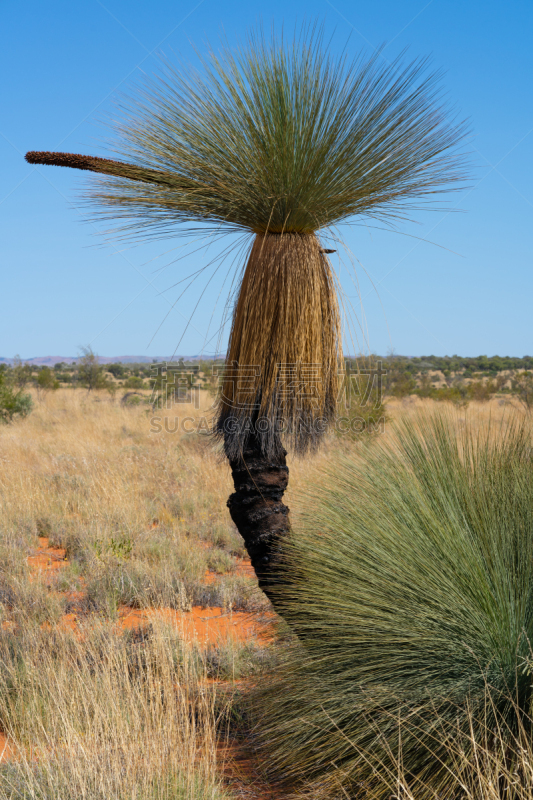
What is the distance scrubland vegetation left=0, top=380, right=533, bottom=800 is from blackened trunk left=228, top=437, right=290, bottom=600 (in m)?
0.18

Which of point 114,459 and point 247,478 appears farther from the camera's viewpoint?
point 114,459

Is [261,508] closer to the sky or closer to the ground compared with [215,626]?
closer to the sky

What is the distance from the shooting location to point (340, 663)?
8.63ft

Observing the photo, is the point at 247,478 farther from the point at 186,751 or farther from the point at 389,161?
the point at 389,161

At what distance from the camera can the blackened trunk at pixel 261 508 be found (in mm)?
3398

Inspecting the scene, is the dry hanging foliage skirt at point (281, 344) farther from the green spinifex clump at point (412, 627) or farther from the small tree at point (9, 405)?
the small tree at point (9, 405)

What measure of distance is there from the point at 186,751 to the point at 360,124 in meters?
3.41

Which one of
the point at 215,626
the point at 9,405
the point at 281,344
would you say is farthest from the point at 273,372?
the point at 9,405

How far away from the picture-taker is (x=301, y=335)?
332 cm

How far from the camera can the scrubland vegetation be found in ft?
7.32

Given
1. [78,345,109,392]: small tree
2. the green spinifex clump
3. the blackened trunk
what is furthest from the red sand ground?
[78,345,109,392]: small tree

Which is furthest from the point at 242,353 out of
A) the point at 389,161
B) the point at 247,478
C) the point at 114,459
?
the point at 114,459

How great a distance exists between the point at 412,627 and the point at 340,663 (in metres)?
0.41

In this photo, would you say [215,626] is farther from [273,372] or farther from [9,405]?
[9,405]
